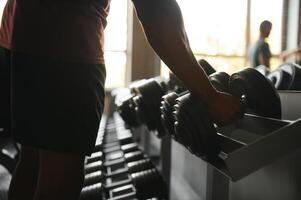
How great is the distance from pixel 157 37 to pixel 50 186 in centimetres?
31

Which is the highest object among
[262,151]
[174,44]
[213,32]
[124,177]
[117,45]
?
[213,32]

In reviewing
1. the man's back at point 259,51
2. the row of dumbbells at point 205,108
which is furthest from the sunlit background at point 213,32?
the row of dumbbells at point 205,108

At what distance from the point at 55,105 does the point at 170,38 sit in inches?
8.7

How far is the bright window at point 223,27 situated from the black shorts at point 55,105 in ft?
12.5

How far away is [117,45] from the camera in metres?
4.54

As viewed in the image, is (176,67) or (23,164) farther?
(23,164)

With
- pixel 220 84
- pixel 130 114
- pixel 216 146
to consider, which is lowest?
pixel 130 114

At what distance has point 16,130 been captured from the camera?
0.61 m

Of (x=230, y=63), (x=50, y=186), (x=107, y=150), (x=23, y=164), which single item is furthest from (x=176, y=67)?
(x=230, y=63)

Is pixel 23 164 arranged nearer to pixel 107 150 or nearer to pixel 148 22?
pixel 148 22

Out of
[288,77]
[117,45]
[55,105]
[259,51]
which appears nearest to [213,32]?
[117,45]

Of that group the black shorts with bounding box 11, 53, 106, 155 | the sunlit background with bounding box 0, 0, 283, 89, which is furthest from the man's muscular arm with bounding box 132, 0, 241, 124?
the sunlit background with bounding box 0, 0, 283, 89

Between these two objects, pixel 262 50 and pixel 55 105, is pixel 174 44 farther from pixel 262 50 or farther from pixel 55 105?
pixel 262 50

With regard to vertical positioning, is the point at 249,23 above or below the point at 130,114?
above
